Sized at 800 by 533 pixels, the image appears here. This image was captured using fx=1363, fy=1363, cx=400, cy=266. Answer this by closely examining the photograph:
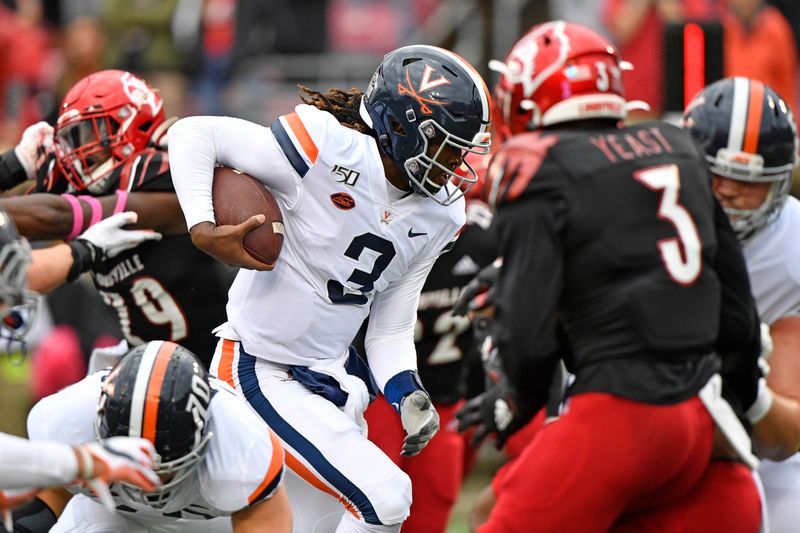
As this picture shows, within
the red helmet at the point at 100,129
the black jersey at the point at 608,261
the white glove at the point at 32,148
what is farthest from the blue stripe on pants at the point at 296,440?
the white glove at the point at 32,148

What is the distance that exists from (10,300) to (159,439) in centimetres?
58

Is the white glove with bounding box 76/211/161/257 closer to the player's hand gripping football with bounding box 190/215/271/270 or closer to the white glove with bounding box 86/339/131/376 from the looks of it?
the white glove with bounding box 86/339/131/376

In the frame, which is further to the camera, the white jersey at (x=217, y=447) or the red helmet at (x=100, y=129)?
the red helmet at (x=100, y=129)

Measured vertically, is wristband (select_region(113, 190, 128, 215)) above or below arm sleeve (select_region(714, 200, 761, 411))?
below

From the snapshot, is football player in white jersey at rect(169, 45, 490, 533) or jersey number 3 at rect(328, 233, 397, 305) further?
jersey number 3 at rect(328, 233, 397, 305)

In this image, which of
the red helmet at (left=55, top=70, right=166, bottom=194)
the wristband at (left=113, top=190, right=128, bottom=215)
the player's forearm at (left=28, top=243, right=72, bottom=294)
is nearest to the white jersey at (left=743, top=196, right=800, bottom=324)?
the wristband at (left=113, top=190, right=128, bottom=215)

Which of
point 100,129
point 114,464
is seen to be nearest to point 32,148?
point 100,129

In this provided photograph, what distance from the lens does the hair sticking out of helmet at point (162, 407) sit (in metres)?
3.92

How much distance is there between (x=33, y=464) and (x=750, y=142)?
2.38 meters

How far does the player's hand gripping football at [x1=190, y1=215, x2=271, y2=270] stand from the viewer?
161 inches

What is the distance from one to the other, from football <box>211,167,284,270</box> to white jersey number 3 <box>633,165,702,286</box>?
3.99ft

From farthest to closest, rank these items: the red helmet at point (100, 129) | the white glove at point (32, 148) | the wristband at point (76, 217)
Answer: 1. the white glove at point (32, 148)
2. the red helmet at point (100, 129)
3. the wristband at point (76, 217)

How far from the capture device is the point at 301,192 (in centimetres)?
428

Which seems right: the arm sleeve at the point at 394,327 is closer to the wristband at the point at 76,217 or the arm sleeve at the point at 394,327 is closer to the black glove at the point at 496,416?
the black glove at the point at 496,416
